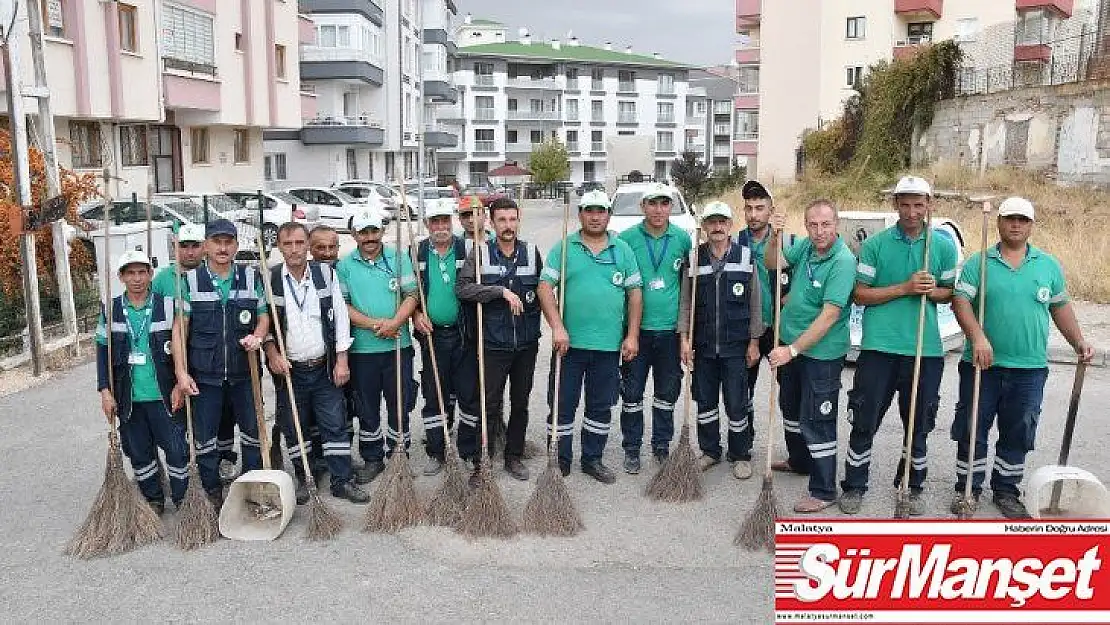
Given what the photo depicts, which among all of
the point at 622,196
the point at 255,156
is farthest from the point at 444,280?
the point at 255,156

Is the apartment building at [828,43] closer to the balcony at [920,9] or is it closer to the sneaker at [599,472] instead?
the balcony at [920,9]

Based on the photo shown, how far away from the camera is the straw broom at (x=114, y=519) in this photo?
5.04 meters

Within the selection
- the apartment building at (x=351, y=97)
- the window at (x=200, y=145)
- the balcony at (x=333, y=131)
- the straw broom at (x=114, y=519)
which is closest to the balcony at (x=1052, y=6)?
the apartment building at (x=351, y=97)

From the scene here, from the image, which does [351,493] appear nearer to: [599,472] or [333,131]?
[599,472]

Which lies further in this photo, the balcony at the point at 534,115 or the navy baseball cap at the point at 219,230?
the balcony at the point at 534,115

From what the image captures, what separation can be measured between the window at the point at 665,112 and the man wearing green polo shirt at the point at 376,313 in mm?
74557

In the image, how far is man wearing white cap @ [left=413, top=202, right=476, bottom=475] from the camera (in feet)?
19.8

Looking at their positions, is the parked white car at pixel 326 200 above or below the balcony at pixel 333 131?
below

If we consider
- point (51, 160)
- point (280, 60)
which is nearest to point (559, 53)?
point (280, 60)

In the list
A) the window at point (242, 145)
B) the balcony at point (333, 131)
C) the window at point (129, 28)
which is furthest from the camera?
the balcony at point (333, 131)

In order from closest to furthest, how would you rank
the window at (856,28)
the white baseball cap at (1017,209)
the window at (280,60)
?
the white baseball cap at (1017,209)
the window at (280,60)
the window at (856,28)

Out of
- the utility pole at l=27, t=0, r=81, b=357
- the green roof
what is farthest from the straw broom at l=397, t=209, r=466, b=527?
the green roof

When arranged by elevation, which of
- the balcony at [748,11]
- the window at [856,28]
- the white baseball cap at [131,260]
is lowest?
the white baseball cap at [131,260]

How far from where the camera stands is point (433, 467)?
6332 mm
